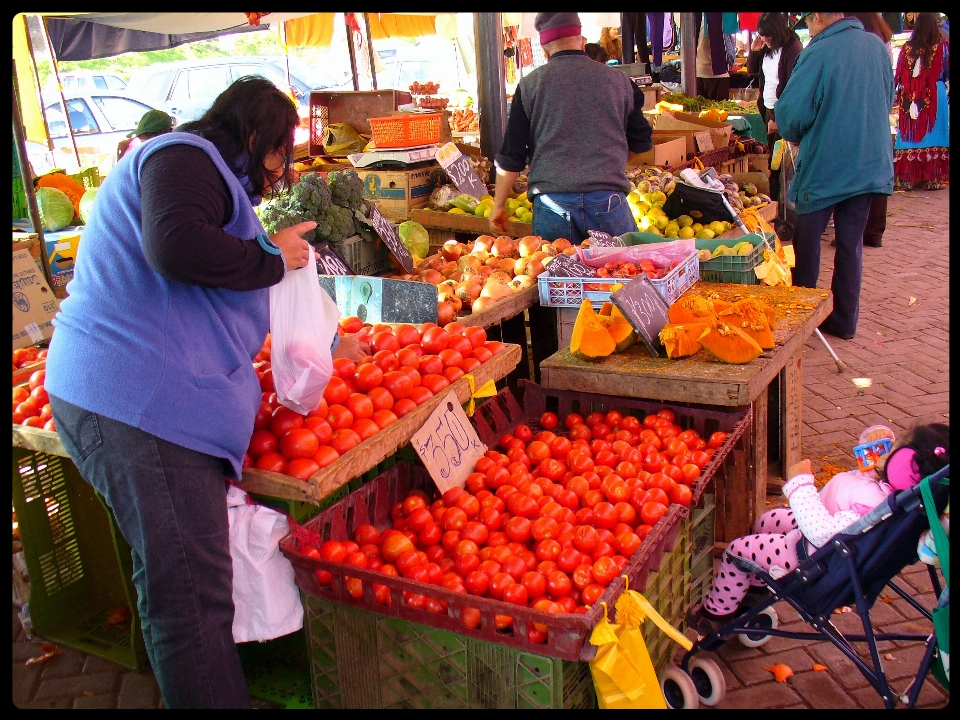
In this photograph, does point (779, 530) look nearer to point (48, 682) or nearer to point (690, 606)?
point (690, 606)

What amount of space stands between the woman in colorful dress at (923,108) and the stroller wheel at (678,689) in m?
10.0

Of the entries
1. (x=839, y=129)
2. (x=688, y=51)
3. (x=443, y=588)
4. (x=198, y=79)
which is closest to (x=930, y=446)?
(x=443, y=588)

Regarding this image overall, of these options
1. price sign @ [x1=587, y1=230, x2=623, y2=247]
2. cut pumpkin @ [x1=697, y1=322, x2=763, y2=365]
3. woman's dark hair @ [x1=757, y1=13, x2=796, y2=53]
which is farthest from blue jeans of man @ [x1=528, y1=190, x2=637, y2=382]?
woman's dark hair @ [x1=757, y1=13, x2=796, y2=53]

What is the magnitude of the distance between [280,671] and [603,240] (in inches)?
102

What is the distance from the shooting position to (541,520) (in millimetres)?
2510

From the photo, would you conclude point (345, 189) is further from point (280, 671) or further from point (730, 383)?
point (280, 671)

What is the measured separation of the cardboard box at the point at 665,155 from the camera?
6.89 metres

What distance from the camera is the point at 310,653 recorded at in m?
2.46

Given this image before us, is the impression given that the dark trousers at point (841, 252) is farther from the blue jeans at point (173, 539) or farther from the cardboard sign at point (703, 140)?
the blue jeans at point (173, 539)

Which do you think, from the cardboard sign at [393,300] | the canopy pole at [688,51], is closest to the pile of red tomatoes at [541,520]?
the cardboard sign at [393,300]

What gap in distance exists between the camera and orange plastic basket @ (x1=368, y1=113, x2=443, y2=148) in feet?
19.7

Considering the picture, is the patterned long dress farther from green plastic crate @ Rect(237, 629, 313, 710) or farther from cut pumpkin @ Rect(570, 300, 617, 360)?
green plastic crate @ Rect(237, 629, 313, 710)

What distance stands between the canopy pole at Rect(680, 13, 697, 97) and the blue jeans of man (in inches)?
273

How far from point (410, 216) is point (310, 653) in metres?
3.92
